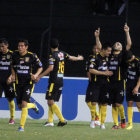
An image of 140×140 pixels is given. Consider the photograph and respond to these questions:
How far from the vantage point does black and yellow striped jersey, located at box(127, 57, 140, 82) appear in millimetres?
15109

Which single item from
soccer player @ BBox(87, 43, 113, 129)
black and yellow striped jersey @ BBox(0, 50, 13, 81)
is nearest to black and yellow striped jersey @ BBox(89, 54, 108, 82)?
soccer player @ BBox(87, 43, 113, 129)

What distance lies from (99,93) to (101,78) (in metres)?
0.37

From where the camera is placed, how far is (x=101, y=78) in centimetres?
1533

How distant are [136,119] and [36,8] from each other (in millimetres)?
6369

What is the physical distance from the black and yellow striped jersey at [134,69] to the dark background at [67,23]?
6723 millimetres

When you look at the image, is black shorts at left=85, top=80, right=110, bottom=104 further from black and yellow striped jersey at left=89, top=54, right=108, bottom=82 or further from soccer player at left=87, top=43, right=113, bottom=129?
black and yellow striped jersey at left=89, top=54, right=108, bottom=82

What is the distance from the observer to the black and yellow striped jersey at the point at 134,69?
15109mm

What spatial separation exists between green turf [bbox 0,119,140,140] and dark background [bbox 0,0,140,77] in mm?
6580

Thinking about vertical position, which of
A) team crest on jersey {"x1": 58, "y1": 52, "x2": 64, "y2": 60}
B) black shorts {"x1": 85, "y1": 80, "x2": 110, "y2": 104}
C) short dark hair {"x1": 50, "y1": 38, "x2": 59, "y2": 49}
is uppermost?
short dark hair {"x1": 50, "y1": 38, "x2": 59, "y2": 49}

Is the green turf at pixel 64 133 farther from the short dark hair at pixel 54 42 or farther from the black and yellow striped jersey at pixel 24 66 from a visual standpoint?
the short dark hair at pixel 54 42

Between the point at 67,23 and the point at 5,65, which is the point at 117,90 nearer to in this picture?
Result: the point at 5,65

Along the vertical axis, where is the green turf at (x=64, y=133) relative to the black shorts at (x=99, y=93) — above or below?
below

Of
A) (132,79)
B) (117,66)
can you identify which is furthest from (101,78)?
(132,79)

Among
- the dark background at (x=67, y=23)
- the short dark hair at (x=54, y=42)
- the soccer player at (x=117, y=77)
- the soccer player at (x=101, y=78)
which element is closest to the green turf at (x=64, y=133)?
the soccer player at (x=101, y=78)
